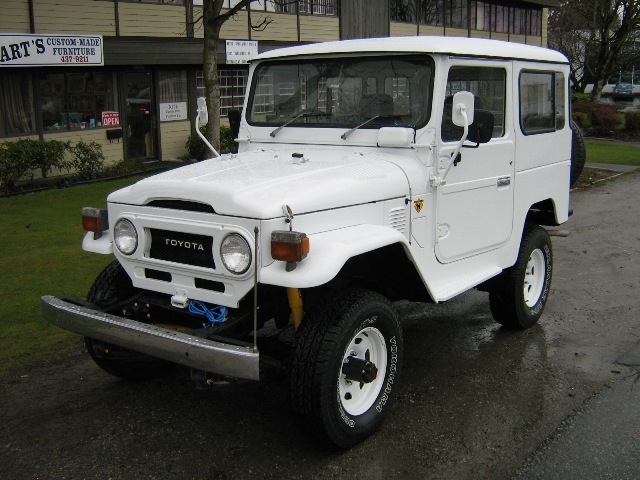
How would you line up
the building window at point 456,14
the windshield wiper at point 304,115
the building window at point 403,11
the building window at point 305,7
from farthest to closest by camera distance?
the building window at point 456,14 → the building window at point 403,11 → the building window at point 305,7 → the windshield wiper at point 304,115

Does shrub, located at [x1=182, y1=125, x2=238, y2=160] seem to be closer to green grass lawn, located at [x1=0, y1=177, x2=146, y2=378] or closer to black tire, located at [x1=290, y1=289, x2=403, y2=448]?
green grass lawn, located at [x1=0, y1=177, x2=146, y2=378]

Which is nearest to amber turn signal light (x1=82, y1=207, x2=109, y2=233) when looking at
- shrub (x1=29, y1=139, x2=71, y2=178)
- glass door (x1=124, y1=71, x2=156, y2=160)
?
shrub (x1=29, y1=139, x2=71, y2=178)

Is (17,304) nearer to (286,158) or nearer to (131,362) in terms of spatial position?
(131,362)

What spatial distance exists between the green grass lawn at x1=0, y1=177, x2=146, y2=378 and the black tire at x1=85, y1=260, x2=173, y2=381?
98 centimetres

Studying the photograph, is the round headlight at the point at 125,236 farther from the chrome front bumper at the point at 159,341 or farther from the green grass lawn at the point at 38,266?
the green grass lawn at the point at 38,266

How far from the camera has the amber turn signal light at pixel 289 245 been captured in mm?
3809

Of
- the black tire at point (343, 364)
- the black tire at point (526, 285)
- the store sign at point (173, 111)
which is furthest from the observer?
the store sign at point (173, 111)

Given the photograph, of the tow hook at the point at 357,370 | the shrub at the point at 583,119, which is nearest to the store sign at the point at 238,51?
the tow hook at the point at 357,370

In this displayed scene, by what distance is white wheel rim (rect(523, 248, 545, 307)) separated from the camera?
6.54 metres

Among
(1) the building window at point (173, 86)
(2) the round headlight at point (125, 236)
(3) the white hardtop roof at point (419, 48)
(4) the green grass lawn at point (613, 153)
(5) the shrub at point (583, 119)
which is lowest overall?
(4) the green grass lawn at point (613, 153)

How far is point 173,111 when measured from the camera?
1908cm

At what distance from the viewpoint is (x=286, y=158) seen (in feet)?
17.3

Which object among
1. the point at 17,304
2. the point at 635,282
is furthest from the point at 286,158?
the point at 635,282

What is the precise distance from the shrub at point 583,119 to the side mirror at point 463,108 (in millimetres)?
24257
